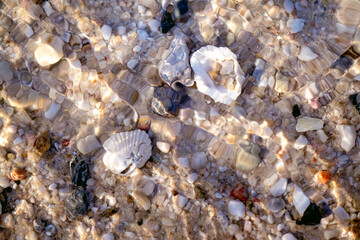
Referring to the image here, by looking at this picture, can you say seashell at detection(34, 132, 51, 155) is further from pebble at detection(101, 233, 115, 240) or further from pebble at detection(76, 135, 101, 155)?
pebble at detection(101, 233, 115, 240)

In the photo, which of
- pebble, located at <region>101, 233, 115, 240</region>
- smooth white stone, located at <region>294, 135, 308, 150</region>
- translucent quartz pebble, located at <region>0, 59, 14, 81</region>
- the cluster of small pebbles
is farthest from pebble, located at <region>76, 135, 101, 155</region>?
smooth white stone, located at <region>294, 135, 308, 150</region>

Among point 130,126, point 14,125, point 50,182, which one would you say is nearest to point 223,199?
point 130,126

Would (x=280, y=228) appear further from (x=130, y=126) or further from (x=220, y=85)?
(x=130, y=126)

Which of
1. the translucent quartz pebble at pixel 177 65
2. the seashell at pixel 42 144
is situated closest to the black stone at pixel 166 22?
the translucent quartz pebble at pixel 177 65

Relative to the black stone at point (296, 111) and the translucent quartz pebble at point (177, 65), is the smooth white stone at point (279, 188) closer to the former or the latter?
the black stone at point (296, 111)

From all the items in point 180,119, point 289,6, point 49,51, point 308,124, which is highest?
point 289,6

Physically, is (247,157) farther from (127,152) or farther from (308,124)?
(127,152)

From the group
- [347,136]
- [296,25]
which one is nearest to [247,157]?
[347,136]
